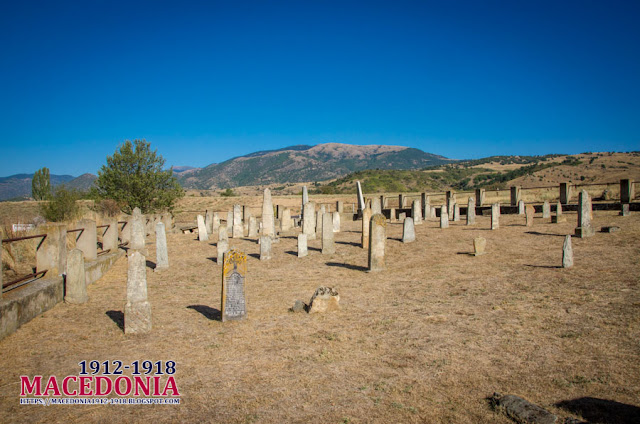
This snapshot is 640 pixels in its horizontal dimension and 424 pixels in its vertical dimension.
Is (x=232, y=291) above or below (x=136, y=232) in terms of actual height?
below

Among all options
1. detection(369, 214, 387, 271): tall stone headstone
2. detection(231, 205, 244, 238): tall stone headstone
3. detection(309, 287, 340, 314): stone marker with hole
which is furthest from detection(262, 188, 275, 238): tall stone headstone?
detection(309, 287, 340, 314): stone marker with hole

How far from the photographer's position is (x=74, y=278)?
928 cm

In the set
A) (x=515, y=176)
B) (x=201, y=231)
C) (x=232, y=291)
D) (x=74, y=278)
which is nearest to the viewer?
(x=232, y=291)

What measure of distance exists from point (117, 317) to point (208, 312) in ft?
6.38

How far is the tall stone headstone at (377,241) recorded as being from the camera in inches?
478

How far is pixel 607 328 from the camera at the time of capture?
6.52 metres

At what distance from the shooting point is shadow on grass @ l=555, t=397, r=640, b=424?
4.08 m

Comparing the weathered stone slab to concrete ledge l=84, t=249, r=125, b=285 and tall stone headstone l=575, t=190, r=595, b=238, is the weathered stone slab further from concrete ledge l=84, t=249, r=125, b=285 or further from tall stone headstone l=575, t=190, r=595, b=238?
tall stone headstone l=575, t=190, r=595, b=238

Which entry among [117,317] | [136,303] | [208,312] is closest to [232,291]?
[208,312]

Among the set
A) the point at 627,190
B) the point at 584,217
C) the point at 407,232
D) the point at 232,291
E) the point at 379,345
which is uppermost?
the point at 627,190

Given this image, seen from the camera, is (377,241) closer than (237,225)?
Yes

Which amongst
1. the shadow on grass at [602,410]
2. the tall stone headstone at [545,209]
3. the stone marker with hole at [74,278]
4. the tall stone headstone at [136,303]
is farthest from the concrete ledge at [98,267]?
the tall stone headstone at [545,209]

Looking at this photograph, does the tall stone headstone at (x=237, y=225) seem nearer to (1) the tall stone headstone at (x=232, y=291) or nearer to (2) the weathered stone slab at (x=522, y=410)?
(1) the tall stone headstone at (x=232, y=291)

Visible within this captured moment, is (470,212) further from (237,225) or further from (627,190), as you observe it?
(237,225)
